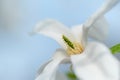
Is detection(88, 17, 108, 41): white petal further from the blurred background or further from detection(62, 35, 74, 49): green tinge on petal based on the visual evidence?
the blurred background

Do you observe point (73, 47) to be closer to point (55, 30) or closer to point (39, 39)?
→ point (55, 30)

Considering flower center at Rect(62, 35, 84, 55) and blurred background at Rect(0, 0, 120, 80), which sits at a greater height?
blurred background at Rect(0, 0, 120, 80)

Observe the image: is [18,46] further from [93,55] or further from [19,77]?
[93,55]

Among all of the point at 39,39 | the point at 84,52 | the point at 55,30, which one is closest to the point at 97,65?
the point at 84,52

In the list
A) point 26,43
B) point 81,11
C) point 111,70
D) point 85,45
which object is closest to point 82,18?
point 81,11

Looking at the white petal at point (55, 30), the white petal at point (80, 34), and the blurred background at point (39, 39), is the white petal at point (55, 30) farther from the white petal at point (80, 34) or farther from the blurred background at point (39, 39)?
the blurred background at point (39, 39)

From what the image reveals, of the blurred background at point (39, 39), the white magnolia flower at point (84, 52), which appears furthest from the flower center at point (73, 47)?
the blurred background at point (39, 39)

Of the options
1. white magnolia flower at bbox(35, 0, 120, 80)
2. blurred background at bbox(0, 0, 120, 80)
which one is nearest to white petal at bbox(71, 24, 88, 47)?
white magnolia flower at bbox(35, 0, 120, 80)

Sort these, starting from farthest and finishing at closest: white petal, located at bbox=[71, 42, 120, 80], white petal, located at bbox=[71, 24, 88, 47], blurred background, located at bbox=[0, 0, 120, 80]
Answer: blurred background, located at bbox=[0, 0, 120, 80]
white petal, located at bbox=[71, 24, 88, 47]
white petal, located at bbox=[71, 42, 120, 80]
